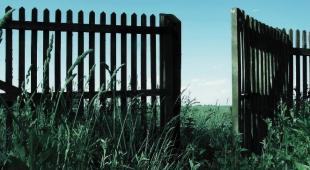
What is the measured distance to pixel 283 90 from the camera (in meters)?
9.29

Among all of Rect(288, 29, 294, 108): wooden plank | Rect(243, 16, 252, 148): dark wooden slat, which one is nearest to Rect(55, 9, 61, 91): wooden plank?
Rect(243, 16, 252, 148): dark wooden slat

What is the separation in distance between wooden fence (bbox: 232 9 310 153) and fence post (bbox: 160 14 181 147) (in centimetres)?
103

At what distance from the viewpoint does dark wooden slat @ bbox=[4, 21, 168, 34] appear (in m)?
6.49

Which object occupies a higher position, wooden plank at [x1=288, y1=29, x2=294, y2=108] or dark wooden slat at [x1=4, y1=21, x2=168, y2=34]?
dark wooden slat at [x1=4, y1=21, x2=168, y2=34]

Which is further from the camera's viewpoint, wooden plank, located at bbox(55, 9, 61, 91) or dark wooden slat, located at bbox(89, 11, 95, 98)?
dark wooden slat, located at bbox(89, 11, 95, 98)

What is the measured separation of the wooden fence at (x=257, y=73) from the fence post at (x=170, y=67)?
40.5 inches

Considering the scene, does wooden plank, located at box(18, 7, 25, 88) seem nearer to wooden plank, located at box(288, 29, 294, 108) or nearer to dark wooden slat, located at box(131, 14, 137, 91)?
dark wooden slat, located at box(131, 14, 137, 91)

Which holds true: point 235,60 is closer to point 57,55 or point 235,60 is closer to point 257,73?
point 257,73

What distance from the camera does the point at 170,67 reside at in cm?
739

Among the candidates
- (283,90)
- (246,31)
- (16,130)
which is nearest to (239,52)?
(246,31)

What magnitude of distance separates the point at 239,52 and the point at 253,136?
59.9 inches

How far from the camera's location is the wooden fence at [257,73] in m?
6.63

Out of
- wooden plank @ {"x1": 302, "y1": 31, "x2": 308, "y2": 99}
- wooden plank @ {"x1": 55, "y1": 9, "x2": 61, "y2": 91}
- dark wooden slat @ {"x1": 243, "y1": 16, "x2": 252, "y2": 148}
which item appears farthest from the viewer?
wooden plank @ {"x1": 302, "y1": 31, "x2": 308, "y2": 99}

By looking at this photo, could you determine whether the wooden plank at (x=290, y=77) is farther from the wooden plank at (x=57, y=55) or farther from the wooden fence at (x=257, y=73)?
the wooden plank at (x=57, y=55)
